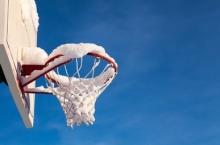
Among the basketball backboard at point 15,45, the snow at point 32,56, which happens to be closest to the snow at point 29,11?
the basketball backboard at point 15,45

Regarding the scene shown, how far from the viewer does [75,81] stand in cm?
527

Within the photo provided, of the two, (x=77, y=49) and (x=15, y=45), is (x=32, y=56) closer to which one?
(x=15, y=45)

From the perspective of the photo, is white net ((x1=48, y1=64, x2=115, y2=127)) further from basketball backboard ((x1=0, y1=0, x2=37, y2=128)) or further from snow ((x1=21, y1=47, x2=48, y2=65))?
basketball backboard ((x1=0, y1=0, x2=37, y2=128))

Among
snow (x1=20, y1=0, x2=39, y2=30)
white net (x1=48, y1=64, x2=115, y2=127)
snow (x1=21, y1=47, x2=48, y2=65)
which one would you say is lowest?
white net (x1=48, y1=64, x2=115, y2=127)

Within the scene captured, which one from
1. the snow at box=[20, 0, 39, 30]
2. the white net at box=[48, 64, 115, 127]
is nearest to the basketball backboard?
the snow at box=[20, 0, 39, 30]

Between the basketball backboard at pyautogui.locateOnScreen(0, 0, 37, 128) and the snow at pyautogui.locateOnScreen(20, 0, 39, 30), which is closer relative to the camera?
the basketball backboard at pyautogui.locateOnScreen(0, 0, 37, 128)

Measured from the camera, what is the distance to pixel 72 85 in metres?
5.21

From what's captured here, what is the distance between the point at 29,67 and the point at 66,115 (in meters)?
0.74

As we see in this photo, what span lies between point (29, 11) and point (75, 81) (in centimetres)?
118

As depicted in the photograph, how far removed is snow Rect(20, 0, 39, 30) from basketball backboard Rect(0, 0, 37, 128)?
0.19 ft

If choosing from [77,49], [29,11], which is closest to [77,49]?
[77,49]

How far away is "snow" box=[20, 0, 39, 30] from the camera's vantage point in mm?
5363

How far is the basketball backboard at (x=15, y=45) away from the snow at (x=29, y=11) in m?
0.06

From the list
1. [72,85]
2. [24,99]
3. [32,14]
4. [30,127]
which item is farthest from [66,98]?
[32,14]
